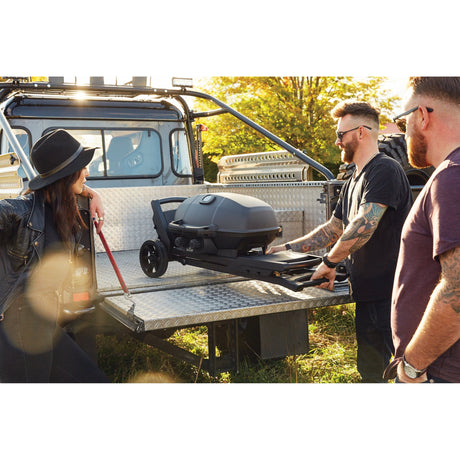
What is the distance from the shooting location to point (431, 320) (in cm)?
169

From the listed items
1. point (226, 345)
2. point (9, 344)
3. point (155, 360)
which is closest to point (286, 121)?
point (155, 360)

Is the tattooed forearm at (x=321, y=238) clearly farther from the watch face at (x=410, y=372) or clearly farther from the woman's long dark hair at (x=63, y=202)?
the watch face at (x=410, y=372)

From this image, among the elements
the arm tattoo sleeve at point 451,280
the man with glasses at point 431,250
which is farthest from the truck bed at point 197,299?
the arm tattoo sleeve at point 451,280

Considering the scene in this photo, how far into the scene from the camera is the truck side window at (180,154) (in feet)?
20.6

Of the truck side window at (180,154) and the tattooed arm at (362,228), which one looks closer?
the tattooed arm at (362,228)

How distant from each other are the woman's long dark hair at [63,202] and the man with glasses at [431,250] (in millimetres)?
1496

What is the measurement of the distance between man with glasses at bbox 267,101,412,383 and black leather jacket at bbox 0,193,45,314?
1.57 metres

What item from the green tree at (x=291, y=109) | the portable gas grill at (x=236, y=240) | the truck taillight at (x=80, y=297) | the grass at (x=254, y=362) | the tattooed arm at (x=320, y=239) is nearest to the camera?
the truck taillight at (x=80, y=297)

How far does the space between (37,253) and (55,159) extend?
44 cm

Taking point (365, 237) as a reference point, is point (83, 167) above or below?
above

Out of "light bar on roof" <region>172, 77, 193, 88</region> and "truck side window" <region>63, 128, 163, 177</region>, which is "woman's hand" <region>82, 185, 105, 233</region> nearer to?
"truck side window" <region>63, 128, 163, 177</region>

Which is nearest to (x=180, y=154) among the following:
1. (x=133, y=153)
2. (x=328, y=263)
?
(x=133, y=153)

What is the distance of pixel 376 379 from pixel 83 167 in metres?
2.05

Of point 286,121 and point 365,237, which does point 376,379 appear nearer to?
point 365,237
